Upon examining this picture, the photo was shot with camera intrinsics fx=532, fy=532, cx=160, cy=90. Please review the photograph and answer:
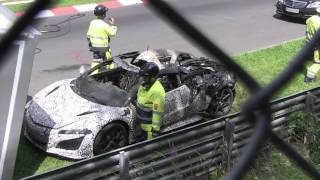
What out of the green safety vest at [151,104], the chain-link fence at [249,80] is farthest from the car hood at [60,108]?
the chain-link fence at [249,80]

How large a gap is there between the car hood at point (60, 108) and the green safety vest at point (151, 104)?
0.49m

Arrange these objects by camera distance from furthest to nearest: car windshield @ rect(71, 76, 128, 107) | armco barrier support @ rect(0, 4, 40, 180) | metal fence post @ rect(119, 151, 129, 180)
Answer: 1. car windshield @ rect(71, 76, 128, 107)
2. armco barrier support @ rect(0, 4, 40, 180)
3. metal fence post @ rect(119, 151, 129, 180)

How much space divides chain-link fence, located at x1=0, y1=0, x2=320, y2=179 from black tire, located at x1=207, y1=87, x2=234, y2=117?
8618 millimetres

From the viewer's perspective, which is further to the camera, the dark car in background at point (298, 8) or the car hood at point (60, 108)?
the dark car in background at point (298, 8)

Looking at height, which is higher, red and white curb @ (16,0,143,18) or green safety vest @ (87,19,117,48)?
green safety vest @ (87,19,117,48)

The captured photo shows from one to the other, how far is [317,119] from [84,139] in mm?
3634

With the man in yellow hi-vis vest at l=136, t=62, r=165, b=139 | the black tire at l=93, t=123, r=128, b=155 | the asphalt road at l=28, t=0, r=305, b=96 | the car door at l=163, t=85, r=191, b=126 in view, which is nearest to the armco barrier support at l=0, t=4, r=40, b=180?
the black tire at l=93, t=123, r=128, b=155

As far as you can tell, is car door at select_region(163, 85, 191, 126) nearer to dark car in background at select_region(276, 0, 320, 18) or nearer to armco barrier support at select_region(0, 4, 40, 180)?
armco barrier support at select_region(0, 4, 40, 180)

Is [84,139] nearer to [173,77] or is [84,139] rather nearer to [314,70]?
[173,77]

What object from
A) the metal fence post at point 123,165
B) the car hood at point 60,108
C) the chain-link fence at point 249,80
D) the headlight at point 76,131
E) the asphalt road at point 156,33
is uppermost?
the chain-link fence at point 249,80

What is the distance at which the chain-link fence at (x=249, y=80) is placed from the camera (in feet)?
2.55

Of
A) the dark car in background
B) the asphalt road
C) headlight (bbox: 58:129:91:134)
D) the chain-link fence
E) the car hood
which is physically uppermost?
the chain-link fence

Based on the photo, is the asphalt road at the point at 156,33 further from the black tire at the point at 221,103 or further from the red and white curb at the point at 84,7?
the black tire at the point at 221,103

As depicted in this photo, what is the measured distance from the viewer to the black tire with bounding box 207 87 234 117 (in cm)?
971
